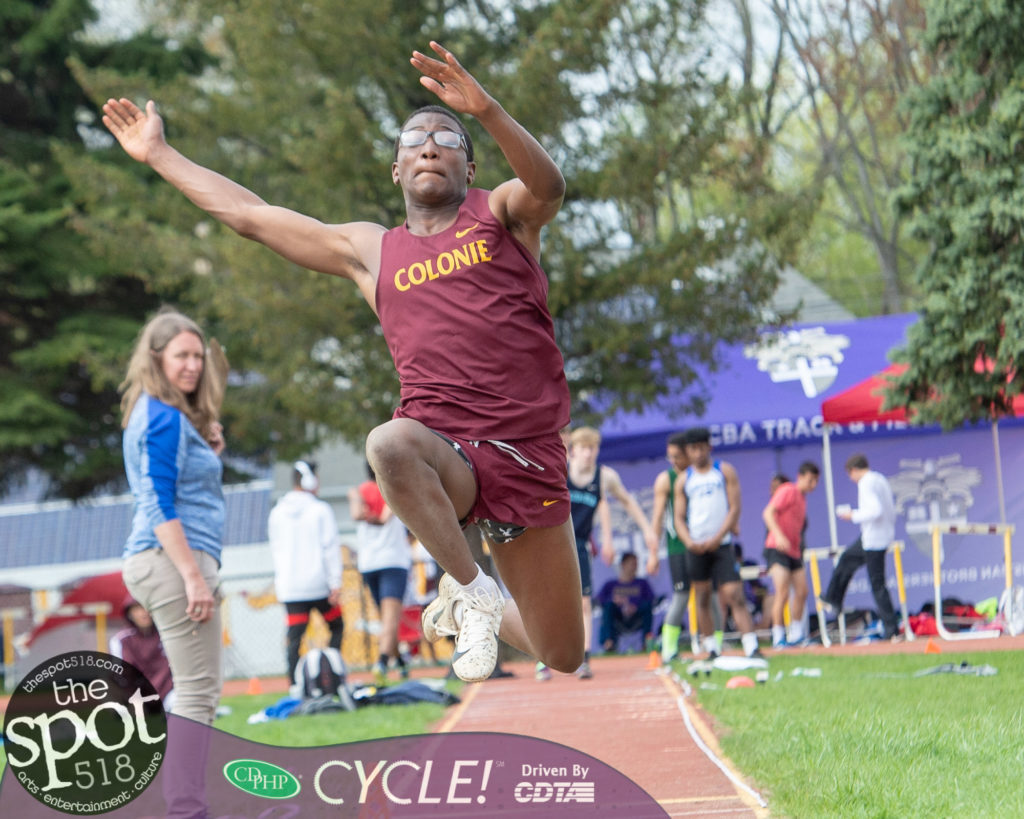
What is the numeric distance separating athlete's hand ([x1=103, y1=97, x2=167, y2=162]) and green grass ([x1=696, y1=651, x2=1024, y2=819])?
3644mm

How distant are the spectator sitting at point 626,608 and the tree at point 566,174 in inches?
97.1

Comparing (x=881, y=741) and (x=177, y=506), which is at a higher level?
(x=177, y=506)

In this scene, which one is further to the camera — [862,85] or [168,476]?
[862,85]

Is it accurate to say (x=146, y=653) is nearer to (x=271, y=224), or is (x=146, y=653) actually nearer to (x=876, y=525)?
(x=271, y=224)

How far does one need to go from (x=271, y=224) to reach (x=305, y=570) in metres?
6.08

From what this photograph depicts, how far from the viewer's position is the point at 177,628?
500cm

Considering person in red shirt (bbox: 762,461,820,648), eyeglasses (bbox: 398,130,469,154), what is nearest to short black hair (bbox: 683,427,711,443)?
person in red shirt (bbox: 762,461,820,648)

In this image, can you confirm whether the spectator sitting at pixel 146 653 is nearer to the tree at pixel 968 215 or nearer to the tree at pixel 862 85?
the tree at pixel 968 215

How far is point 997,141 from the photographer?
12156 millimetres

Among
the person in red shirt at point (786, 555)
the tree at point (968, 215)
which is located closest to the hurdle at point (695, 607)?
the person in red shirt at point (786, 555)

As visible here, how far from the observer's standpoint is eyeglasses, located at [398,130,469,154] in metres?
4.48

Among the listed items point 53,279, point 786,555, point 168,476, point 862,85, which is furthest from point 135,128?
point 862,85

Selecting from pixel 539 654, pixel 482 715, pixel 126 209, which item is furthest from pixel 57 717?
pixel 126 209

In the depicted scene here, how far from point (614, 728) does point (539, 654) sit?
273 cm
